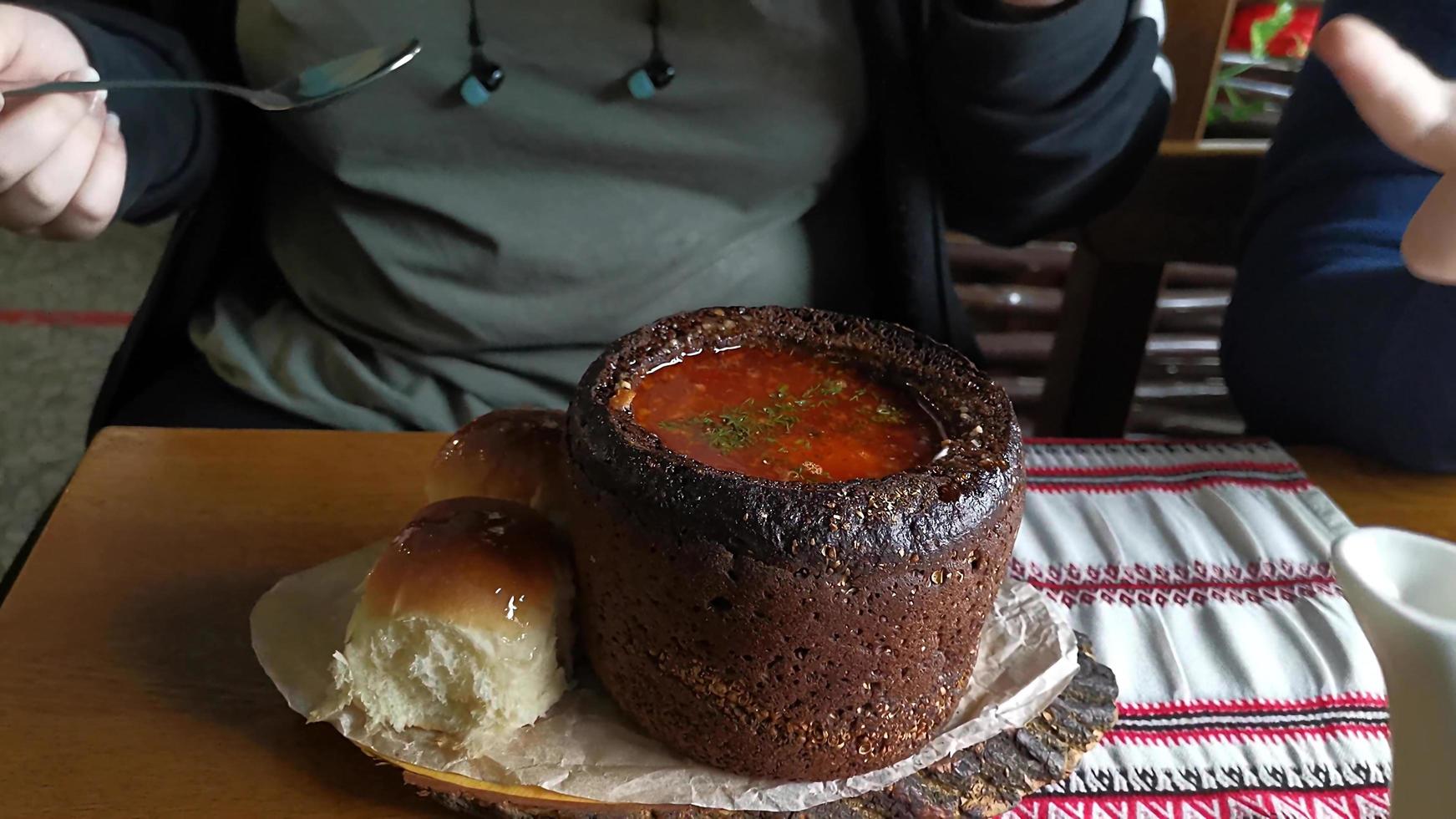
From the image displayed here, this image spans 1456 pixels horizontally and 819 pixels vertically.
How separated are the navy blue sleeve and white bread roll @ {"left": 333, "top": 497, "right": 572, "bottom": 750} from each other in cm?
80

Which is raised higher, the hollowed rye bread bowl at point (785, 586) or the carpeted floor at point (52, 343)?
the hollowed rye bread bowl at point (785, 586)

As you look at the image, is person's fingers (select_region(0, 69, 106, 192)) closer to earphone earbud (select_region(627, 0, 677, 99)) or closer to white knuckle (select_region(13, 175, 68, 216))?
white knuckle (select_region(13, 175, 68, 216))

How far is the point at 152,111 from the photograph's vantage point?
969 millimetres

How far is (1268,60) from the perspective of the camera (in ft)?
5.23

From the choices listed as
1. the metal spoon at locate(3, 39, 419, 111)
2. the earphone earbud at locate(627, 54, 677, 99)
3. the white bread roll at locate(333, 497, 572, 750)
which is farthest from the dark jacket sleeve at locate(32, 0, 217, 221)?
the white bread roll at locate(333, 497, 572, 750)

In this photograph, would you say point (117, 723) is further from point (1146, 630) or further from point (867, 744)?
point (1146, 630)

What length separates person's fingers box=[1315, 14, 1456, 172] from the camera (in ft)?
1.87

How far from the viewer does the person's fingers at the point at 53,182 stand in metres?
0.73

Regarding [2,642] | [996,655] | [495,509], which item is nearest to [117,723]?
[2,642]

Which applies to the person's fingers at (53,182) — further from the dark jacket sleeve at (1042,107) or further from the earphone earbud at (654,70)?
the dark jacket sleeve at (1042,107)

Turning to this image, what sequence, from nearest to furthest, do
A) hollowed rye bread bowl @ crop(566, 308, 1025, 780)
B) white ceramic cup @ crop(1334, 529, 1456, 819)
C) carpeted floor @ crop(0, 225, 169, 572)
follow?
white ceramic cup @ crop(1334, 529, 1456, 819), hollowed rye bread bowl @ crop(566, 308, 1025, 780), carpeted floor @ crop(0, 225, 169, 572)

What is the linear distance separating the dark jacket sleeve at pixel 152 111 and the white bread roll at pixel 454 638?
55 centimetres

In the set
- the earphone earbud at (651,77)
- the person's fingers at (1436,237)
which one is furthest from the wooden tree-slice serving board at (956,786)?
the earphone earbud at (651,77)

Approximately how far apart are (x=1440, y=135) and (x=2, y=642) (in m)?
0.99
